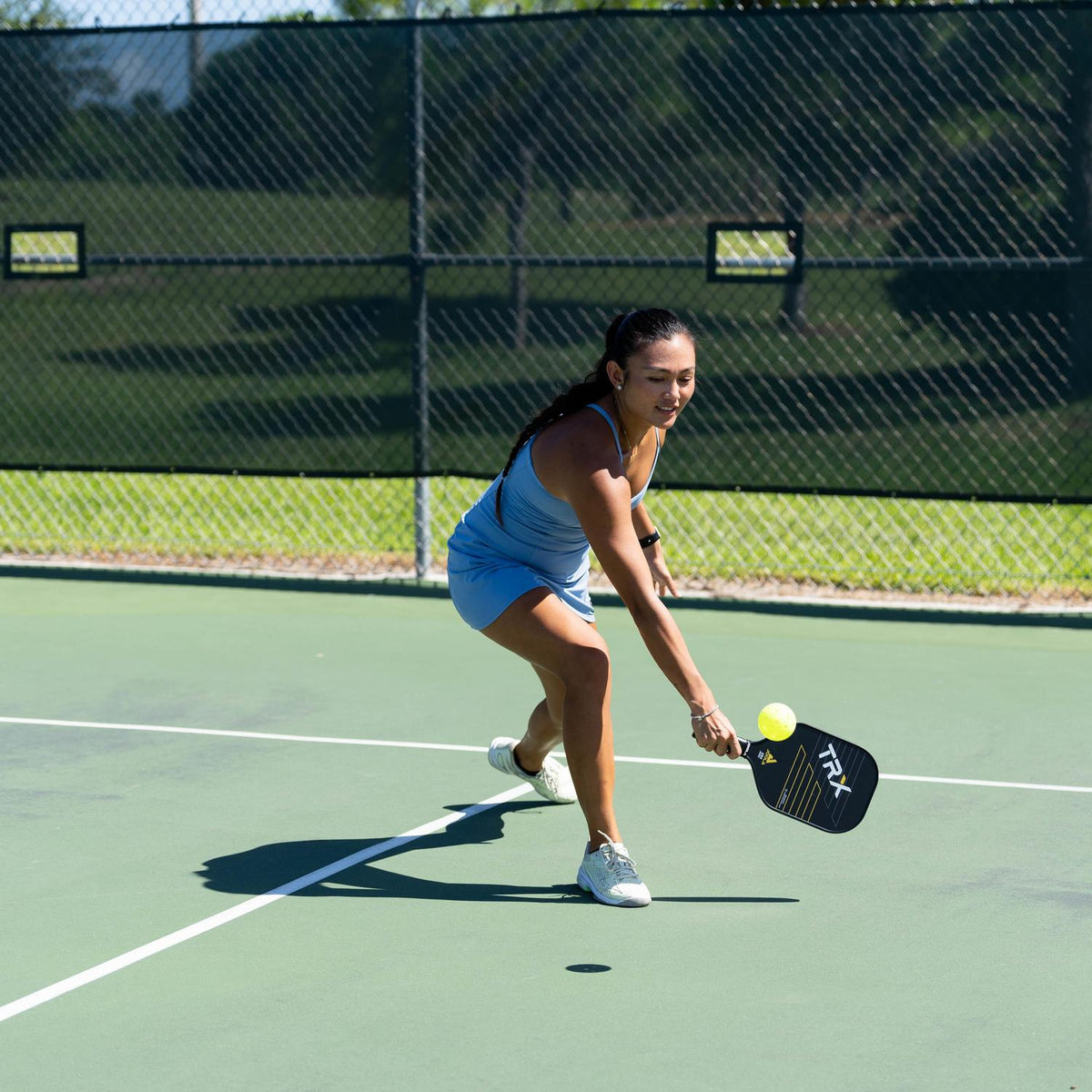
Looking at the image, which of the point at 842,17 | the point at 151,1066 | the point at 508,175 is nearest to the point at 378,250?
the point at 508,175

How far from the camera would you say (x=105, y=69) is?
34.6 feet

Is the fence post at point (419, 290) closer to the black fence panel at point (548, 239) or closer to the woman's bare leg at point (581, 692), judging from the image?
the black fence panel at point (548, 239)

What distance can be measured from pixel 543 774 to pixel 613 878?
1056 mm

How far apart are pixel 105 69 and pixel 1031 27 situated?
493 cm

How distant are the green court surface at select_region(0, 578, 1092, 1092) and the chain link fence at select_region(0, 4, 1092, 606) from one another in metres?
1.27

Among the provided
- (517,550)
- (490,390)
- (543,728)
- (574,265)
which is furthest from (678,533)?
(517,550)

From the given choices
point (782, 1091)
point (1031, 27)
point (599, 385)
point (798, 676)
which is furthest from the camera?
point (1031, 27)

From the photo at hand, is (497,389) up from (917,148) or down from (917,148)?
down

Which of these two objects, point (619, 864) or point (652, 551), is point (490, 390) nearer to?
point (652, 551)

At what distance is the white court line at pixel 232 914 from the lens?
4.43 m

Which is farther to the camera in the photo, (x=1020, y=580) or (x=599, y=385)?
(x=1020, y=580)

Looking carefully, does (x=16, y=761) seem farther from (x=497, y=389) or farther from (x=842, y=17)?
(x=842, y=17)

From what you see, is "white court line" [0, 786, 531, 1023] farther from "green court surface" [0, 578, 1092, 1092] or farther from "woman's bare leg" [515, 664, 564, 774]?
"woman's bare leg" [515, 664, 564, 774]

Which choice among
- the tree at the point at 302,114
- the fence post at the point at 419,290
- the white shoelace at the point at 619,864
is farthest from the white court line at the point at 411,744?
the tree at the point at 302,114
